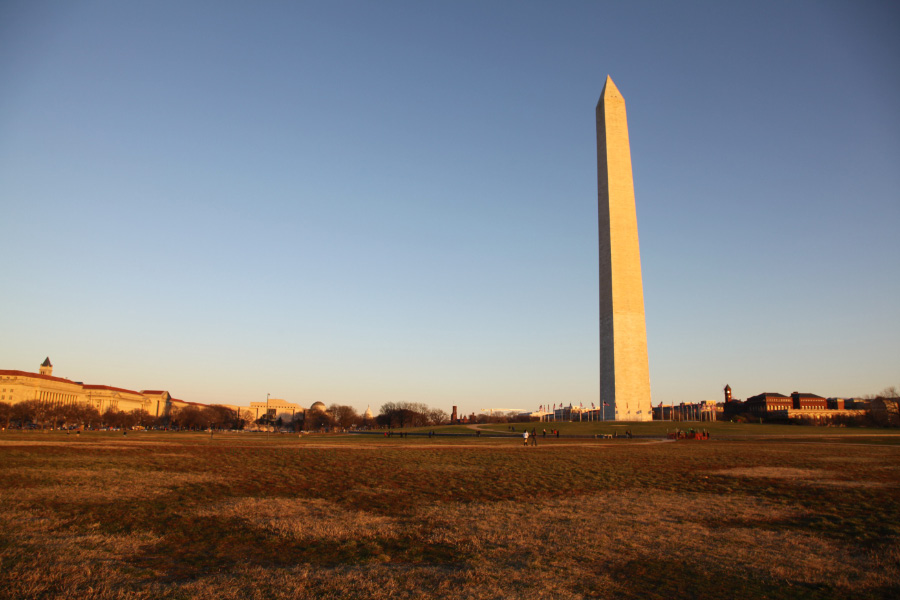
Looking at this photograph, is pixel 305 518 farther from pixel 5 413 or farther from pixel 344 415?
pixel 344 415

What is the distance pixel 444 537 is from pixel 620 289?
62.2 m

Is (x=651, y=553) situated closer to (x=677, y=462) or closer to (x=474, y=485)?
(x=474, y=485)

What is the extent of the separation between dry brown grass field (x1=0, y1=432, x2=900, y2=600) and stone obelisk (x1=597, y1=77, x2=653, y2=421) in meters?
50.9

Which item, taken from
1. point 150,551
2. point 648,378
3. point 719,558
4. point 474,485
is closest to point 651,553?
point 719,558

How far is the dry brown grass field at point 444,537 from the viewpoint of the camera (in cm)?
623

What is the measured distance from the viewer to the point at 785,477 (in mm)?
17297

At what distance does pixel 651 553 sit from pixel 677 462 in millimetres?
17042

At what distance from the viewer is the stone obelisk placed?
6694 cm

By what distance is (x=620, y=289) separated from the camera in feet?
221

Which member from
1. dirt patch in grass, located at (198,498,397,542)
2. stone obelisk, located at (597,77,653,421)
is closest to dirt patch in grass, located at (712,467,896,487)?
dirt patch in grass, located at (198,498,397,542)

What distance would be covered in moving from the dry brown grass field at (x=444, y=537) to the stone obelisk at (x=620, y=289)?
167 feet

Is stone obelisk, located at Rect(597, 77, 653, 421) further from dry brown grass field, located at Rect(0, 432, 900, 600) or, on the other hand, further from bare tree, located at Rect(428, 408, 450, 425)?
bare tree, located at Rect(428, 408, 450, 425)

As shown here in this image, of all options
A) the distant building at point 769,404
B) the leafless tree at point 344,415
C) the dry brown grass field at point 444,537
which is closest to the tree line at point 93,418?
the leafless tree at point 344,415

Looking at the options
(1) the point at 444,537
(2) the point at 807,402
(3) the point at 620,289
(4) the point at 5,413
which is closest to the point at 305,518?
(1) the point at 444,537
